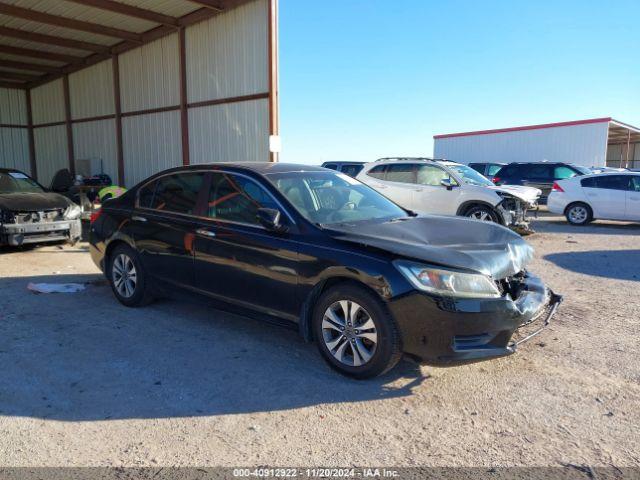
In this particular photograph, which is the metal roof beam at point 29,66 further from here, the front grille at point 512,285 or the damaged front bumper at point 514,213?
the front grille at point 512,285

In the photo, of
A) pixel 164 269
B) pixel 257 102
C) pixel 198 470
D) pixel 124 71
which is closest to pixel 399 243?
pixel 198 470

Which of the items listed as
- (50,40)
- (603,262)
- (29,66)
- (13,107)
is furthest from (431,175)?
(13,107)

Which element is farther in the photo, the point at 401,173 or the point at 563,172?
the point at 563,172

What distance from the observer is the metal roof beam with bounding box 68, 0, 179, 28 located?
519 inches

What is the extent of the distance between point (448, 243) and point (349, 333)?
1034mm

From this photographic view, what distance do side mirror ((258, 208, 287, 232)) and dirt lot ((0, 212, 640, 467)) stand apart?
1.08 meters

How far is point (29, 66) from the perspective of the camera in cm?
2120

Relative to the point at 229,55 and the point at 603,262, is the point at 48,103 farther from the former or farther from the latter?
the point at 603,262

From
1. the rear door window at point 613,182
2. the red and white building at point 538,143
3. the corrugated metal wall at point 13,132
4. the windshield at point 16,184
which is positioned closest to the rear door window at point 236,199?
the windshield at point 16,184

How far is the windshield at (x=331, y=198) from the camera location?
4.34 meters

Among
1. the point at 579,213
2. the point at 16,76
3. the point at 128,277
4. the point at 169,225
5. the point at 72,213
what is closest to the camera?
the point at 169,225

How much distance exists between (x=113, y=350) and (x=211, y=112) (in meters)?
11.9

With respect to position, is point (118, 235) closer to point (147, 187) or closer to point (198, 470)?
point (147, 187)

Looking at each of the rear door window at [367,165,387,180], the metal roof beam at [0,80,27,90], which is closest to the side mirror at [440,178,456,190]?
the rear door window at [367,165,387,180]
